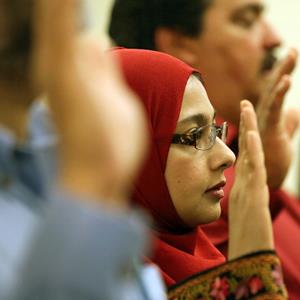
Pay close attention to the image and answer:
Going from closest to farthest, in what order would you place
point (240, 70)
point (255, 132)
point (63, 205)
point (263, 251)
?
1. point (63, 205)
2. point (263, 251)
3. point (255, 132)
4. point (240, 70)

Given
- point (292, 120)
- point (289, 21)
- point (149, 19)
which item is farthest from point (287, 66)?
point (289, 21)

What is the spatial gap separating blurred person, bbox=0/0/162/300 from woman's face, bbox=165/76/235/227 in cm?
62

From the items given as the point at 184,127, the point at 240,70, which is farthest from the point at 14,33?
the point at 240,70

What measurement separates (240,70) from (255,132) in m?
0.91

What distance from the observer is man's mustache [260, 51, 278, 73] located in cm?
228

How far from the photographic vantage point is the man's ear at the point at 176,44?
7.16 feet

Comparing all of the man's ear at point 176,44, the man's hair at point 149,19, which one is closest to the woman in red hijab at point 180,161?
the man's hair at point 149,19

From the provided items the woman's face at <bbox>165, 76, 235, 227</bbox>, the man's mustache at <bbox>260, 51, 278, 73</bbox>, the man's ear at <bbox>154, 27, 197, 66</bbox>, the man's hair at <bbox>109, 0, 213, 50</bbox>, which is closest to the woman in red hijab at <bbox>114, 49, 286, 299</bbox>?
the woman's face at <bbox>165, 76, 235, 227</bbox>

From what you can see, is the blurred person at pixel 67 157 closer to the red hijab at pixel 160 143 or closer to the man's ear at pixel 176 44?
the red hijab at pixel 160 143

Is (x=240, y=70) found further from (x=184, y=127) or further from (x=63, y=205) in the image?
(x=63, y=205)

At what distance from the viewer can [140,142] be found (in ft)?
2.51

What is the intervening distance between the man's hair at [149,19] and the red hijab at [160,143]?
564mm

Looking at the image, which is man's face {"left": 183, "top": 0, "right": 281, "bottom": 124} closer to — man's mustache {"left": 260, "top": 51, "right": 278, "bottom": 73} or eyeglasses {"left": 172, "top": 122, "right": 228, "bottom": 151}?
man's mustache {"left": 260, "top": 51, "right": 278, "bottom": 73}

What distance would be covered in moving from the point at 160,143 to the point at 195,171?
0.23ft
